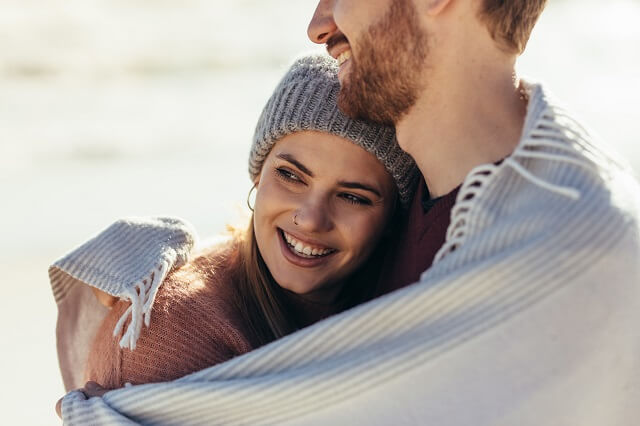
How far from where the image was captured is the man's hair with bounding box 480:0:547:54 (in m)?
2.20

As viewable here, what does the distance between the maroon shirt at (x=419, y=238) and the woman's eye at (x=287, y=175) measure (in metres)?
0.35

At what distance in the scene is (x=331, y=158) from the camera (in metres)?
2.55

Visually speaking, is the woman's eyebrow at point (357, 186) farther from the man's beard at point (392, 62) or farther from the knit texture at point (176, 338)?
A: the knit texture at point (176, 338)

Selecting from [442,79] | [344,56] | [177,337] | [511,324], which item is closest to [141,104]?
[344,56]

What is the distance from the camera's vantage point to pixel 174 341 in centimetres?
229

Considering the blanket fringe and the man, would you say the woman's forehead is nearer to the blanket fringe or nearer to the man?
the man

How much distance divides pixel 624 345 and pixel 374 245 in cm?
102

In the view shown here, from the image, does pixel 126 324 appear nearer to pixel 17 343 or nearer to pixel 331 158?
pixel 331 158

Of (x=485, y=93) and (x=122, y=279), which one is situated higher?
(x=485, y=93)

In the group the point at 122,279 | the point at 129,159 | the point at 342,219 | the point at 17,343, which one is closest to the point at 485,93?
the point at 342,219

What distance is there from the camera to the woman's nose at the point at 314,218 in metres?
2.56

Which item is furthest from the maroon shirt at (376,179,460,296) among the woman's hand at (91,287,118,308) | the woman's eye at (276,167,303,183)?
the woman's hand at (91,287,118,308)

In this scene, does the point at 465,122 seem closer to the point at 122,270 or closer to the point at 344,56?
the point at 344,56

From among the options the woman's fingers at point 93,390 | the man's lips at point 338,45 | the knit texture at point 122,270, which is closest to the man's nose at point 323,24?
the man's lips at point 338,45
